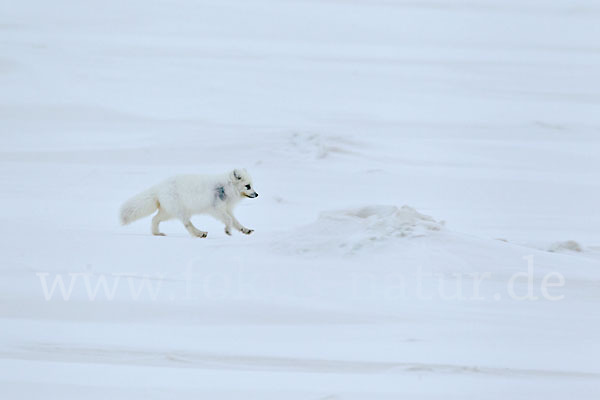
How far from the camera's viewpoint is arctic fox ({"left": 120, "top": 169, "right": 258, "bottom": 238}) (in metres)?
6.43

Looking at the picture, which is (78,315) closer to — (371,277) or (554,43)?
(371,277)

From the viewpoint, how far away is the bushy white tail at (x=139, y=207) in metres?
6.41

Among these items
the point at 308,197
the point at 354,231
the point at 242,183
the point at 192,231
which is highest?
the point at 308,197

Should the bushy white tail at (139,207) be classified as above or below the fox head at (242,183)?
below

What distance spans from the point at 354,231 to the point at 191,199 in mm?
Answer: 1463

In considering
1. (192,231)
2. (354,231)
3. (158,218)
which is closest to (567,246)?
(354,231)

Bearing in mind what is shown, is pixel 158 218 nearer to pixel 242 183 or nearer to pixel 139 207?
pixel 139 207

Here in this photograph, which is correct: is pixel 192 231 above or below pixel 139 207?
below

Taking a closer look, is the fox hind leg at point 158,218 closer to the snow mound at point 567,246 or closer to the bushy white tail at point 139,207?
the bushy white tail at point 139,207

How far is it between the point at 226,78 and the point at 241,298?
27.1 ft

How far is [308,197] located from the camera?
8.34m

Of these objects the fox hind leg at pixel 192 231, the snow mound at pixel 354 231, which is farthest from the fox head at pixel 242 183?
the snow mound at pixel 354 231

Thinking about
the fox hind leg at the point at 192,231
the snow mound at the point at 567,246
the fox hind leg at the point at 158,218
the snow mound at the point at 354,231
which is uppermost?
the fox hind leg at the point at 158,218

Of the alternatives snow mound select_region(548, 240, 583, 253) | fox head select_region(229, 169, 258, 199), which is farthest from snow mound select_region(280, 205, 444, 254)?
snow mound select_region(548, 240, 583, 253)
